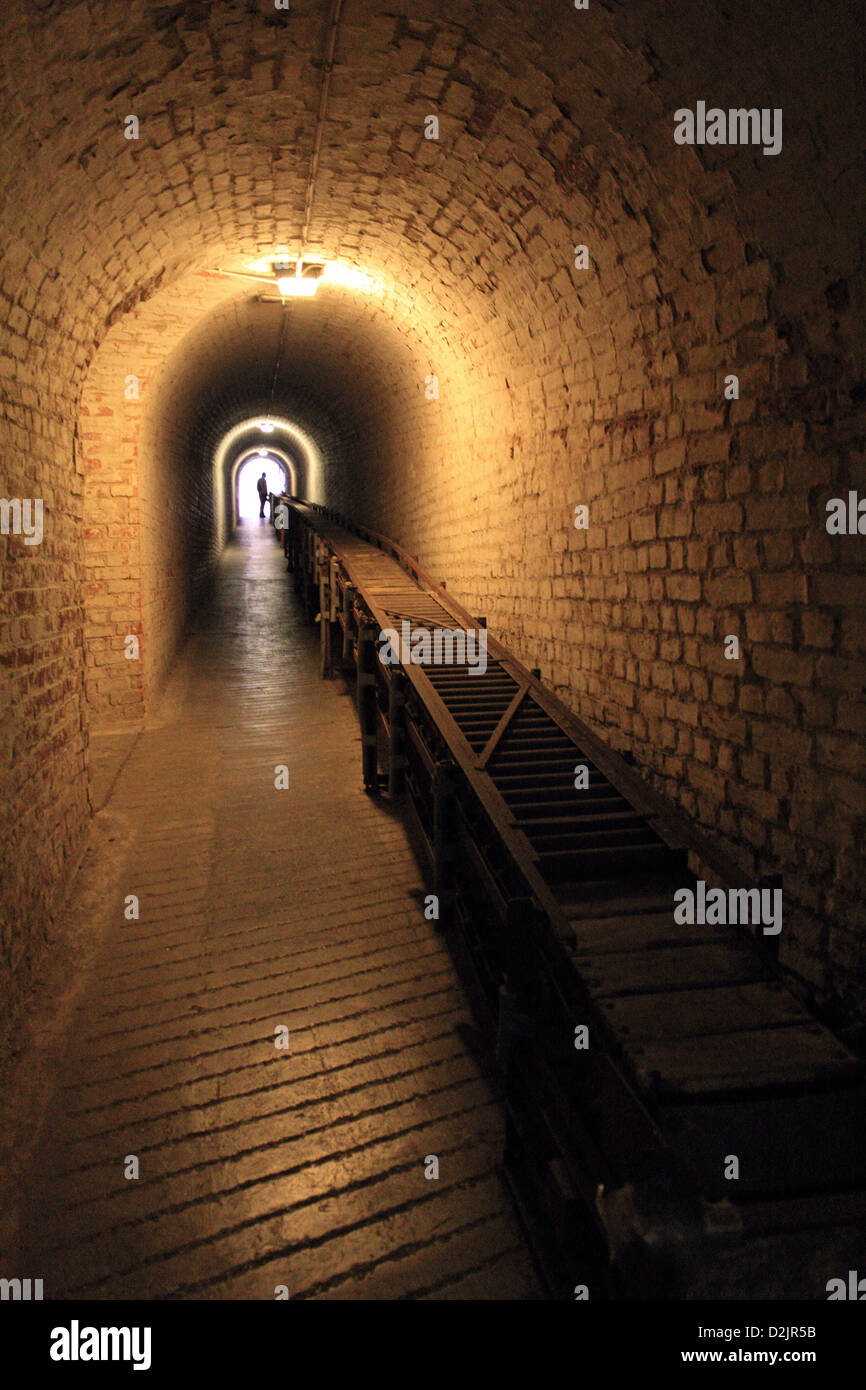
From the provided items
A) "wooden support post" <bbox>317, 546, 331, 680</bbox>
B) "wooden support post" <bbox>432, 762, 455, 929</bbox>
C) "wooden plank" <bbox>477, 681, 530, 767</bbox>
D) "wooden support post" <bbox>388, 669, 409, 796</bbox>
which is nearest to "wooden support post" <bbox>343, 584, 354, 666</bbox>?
"wooden support post" <bbox>317, 546, 331, 680</bbox>

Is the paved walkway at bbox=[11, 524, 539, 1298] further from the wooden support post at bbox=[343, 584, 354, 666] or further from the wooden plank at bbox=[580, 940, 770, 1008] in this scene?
the wooden support post at bbox=[343, 584, 354, 666]

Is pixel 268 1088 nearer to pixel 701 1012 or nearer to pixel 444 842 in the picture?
pixel 444 842

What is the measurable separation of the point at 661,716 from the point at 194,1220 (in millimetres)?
3396

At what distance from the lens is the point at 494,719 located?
586 cm

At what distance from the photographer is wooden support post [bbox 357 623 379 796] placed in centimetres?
695

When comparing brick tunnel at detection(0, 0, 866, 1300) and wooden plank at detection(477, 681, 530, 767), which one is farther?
wooden plank at detection(477, 681, 530, 767)

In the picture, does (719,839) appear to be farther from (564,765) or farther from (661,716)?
(564,765)

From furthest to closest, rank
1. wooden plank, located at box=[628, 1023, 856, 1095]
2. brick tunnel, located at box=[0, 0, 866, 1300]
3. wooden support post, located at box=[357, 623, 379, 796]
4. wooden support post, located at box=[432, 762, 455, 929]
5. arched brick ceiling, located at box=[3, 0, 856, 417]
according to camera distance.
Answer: wooden support post, located at box=[357, 623, 379, 796]
wooden support post, located at box=[432, 762, 455, 929]
arched brick ceiling, located at box=[3, 0, 856, 417]
brick tunnel, located at box=[0, 0, 866, 1300]
wooden plank, located at box=[628, 1023, 856, 1095]

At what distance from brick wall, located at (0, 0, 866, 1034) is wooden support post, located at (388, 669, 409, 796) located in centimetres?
124

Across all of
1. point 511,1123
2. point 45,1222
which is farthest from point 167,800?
point 511,1123

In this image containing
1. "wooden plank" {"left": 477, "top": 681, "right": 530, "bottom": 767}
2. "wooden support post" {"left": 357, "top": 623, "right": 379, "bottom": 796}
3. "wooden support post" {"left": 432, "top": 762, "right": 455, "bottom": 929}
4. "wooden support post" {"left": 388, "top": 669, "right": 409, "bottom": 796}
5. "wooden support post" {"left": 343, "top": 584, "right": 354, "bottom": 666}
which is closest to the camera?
"wooden support post" {"left": 432, "top": 762, "right": 455, "bottom": 929}

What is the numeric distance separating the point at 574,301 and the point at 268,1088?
509 cm

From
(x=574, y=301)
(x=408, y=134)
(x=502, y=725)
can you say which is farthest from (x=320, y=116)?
(x=502, y=725)
